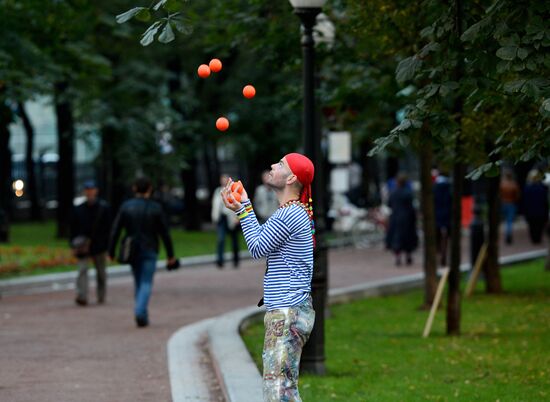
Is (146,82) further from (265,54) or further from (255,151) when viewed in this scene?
(265,54)

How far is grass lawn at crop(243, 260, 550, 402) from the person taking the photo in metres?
10.3

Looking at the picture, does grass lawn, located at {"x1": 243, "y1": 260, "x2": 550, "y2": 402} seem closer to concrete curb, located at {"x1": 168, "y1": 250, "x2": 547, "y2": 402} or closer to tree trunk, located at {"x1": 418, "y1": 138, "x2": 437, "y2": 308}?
concrete curb, located at {"x1": 168, "y1": 250, "x2": 547, "y2": 402}

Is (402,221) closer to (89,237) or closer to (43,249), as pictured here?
(43,249)

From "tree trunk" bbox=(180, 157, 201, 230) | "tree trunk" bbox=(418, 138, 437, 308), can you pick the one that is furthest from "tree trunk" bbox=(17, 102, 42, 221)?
"tree trunk" bbox=(418, 138, 437, 308)

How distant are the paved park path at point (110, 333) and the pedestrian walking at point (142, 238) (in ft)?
1.59

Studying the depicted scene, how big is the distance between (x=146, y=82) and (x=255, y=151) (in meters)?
4.77

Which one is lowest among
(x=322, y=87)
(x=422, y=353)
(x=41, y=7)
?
(x=422, y=353)

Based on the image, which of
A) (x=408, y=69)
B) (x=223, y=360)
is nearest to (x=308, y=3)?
(x=408, y=69)

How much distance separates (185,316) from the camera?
1759 centimetres

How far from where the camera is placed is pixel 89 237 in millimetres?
19016

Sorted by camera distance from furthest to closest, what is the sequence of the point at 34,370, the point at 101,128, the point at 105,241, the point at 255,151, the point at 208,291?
the point at 255,151 < the point at 101,128 < the point at 208,291 < the point at 105,241 < the point at 34,370

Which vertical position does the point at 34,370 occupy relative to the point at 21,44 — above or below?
below

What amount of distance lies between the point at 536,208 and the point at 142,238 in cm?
1971

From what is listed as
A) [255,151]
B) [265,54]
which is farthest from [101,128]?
[265,54]
